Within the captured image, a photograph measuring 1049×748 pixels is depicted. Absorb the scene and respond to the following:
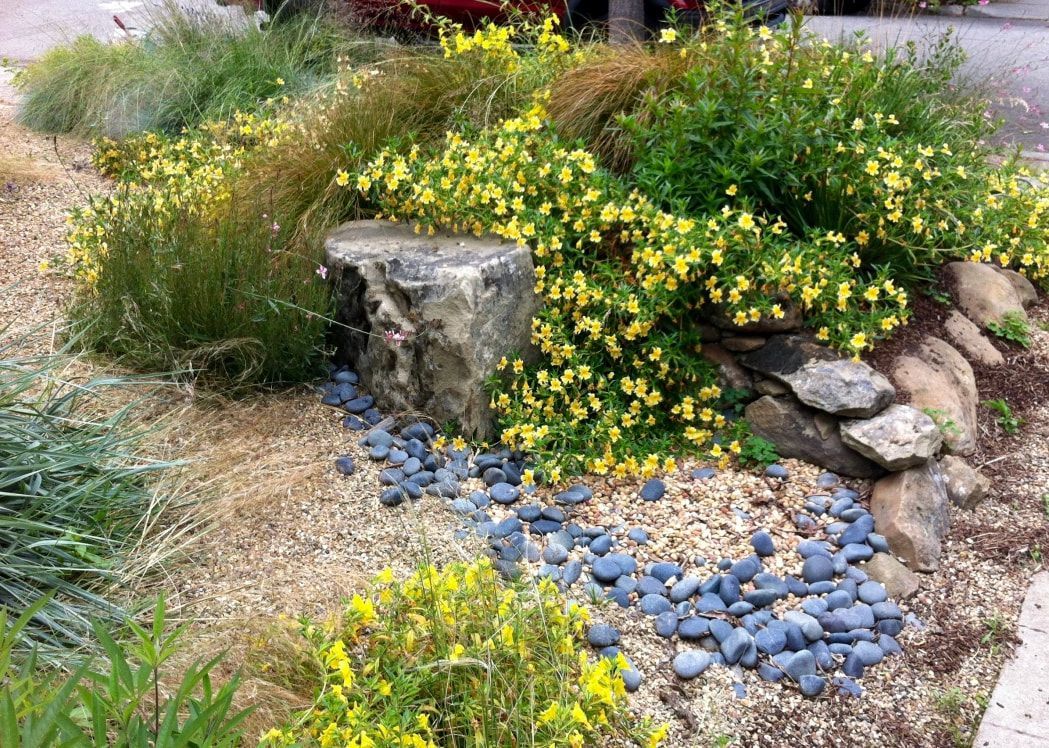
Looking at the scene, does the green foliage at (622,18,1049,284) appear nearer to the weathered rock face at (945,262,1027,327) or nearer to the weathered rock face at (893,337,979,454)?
the weathered rock face at (945,262,1027,327)

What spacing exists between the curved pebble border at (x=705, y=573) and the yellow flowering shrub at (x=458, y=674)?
0.28 m

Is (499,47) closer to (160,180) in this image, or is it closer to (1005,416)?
(160,180)

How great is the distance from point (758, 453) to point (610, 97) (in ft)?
5.90

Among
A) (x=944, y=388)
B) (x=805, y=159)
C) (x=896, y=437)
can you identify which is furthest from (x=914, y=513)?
(x=805, y=159)

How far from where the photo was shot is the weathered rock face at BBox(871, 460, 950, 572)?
3180 mm

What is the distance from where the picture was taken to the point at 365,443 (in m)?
3.73

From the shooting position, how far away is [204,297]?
379 cm

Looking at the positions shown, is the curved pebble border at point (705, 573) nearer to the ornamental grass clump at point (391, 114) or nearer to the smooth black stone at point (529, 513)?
the smooth black stone at point (529, 513)

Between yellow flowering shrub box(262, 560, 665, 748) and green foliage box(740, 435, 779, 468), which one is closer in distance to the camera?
yellow flowering shrub box(262, 560, 665, 748)

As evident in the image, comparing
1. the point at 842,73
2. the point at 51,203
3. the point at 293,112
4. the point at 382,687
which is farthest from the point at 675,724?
the point at 51,203

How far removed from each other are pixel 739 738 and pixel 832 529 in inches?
38.7

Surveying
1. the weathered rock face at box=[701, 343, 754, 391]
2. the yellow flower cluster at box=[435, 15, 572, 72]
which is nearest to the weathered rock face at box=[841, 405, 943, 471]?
the weathered rock face at box=[701, 343, 754, 391]

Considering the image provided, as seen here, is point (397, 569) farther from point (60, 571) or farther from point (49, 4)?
point (49, 4)

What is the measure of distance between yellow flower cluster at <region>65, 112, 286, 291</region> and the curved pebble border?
1380mm
